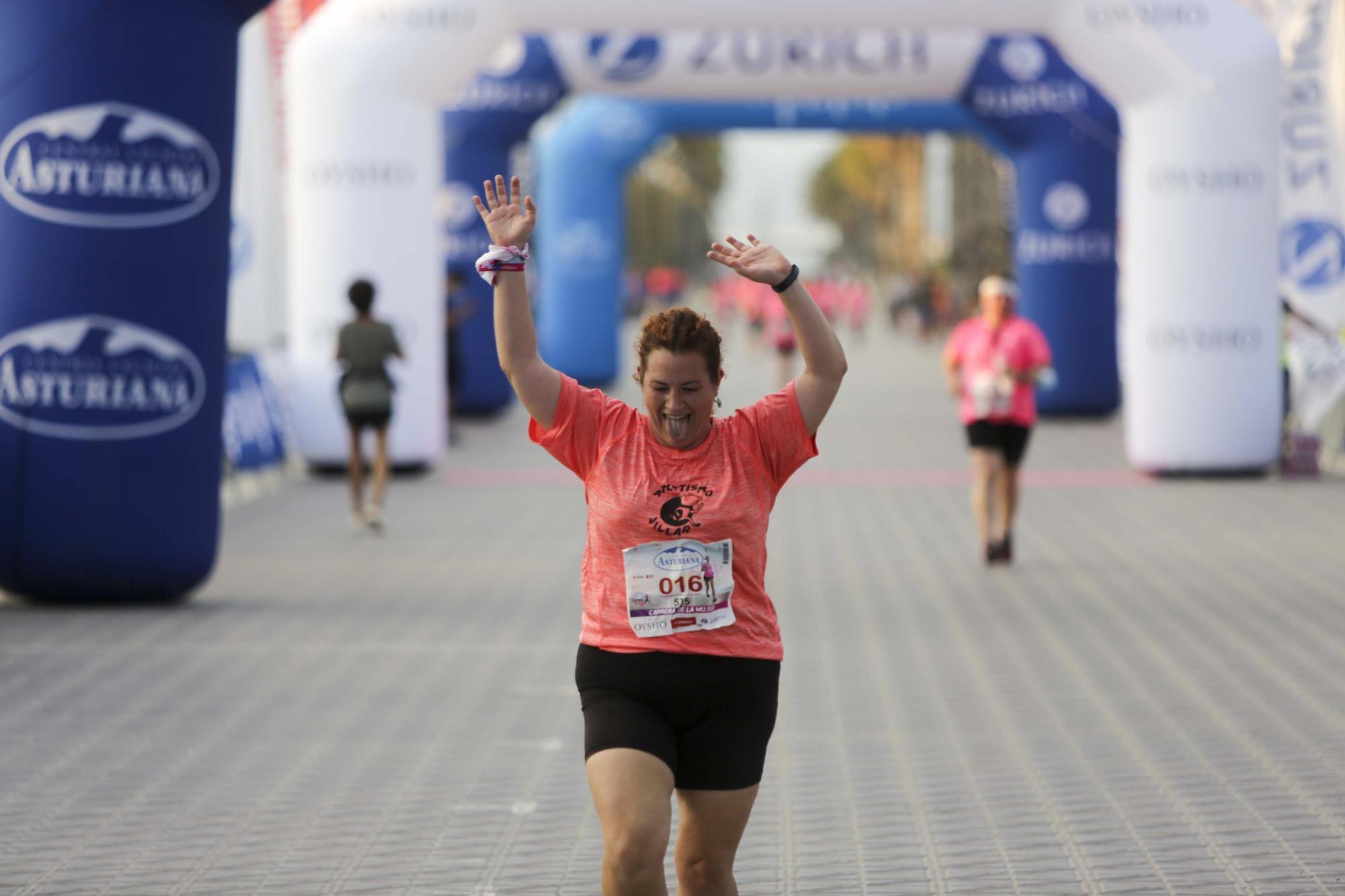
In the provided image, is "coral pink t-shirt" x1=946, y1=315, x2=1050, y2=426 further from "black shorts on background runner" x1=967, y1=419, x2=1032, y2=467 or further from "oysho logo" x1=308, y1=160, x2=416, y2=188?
"oysho logo" x1=308, y1=160, x2=416, y2=188

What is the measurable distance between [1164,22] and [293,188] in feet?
22.9

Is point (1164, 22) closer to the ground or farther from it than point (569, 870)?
farther from it

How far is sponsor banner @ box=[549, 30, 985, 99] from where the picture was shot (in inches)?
739

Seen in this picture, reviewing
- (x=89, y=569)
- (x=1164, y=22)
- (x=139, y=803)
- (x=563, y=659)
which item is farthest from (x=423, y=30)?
(x=139, y=803)

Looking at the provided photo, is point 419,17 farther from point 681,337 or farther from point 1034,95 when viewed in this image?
point 681,337

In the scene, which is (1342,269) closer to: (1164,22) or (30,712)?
(1164,22)

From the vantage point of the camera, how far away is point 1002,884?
196 inches

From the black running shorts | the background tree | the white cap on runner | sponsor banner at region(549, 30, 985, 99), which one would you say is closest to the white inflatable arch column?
the black running shorts

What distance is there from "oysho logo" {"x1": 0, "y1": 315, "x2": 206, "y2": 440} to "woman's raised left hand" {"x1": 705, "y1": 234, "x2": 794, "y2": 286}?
228 inches


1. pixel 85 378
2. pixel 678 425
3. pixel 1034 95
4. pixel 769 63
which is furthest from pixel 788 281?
pixel 1034 95

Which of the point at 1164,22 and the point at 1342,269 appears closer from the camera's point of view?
the point at 1164,22

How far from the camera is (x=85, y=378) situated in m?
9.05

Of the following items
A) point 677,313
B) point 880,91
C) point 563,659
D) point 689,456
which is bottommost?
point 563,659

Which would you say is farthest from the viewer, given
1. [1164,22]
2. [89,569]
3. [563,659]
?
[1164,22]
